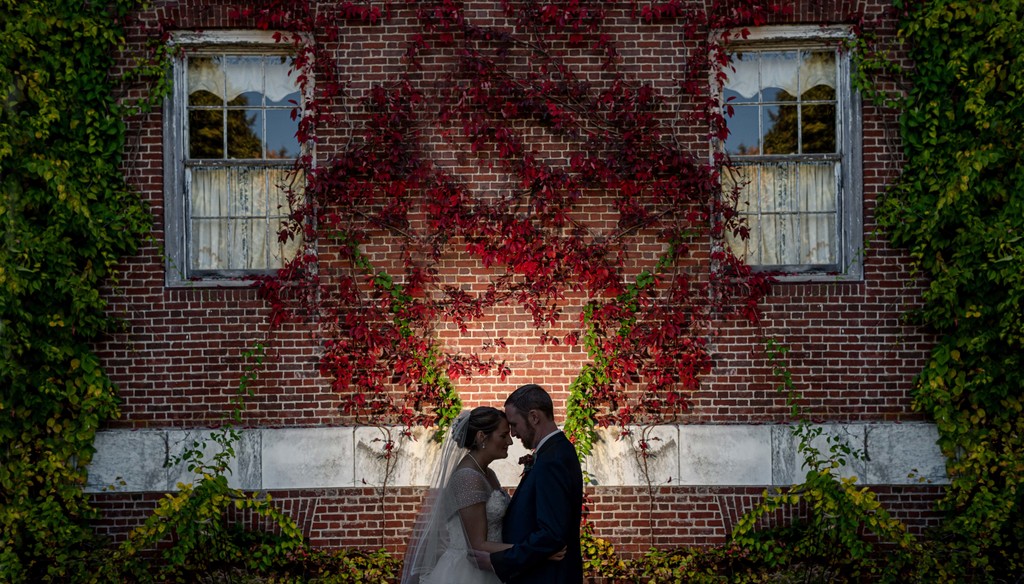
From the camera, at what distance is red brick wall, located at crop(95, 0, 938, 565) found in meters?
8.08

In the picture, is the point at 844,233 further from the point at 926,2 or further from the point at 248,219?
the point at 248,219

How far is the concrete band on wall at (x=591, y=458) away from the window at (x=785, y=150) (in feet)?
5.22

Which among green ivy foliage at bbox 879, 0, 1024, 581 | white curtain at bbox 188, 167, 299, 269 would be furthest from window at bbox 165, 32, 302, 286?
green ivy foliage at bbox 879, 0, 1024, 581

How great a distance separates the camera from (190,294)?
26.7 feet

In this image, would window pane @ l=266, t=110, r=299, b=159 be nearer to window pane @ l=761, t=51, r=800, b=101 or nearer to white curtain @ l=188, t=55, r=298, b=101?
white curtain @ l=188, t=55, r=298, b=101

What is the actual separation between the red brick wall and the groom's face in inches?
114

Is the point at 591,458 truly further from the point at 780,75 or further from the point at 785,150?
the point at 780,75

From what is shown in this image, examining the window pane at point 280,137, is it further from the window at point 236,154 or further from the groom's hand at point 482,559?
the groom's hand at point 482,559

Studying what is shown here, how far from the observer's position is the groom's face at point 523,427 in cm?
514

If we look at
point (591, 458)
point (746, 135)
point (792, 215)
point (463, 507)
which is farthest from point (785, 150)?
point (463, 507)

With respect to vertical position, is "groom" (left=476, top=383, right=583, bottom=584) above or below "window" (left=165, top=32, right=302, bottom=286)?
below

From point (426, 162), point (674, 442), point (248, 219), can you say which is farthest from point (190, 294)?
point (674, 442)

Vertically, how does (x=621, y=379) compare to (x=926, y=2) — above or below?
below

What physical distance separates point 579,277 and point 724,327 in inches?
53.0
